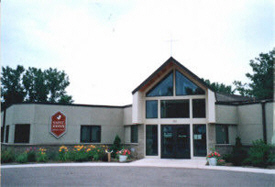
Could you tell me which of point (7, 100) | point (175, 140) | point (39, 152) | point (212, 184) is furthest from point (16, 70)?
point (212, 184)

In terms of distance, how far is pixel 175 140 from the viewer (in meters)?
20.6

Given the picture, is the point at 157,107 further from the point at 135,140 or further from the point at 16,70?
the point at 16,70

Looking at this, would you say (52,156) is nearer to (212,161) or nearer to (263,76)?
(212,161)

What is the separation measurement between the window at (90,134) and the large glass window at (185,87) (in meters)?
7.08

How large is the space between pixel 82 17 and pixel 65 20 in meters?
1.08

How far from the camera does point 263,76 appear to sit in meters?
40.0

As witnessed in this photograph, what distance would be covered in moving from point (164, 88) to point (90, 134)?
22.5ft

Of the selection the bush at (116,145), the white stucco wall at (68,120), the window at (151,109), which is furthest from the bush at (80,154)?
the window at (151,109)

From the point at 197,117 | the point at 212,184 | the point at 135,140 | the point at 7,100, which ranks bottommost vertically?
the point at 212,184

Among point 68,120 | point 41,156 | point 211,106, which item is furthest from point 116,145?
point 211,106

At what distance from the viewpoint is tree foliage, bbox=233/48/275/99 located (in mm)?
38075

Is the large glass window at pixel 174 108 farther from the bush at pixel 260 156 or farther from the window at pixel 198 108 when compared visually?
the bush at pixel 260 156

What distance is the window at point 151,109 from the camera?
2161cm

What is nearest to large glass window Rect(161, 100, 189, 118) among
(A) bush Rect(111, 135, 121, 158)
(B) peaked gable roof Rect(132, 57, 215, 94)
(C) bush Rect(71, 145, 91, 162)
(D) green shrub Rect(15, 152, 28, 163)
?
(B) peaked gable roof Rect(132, 57, 215, 94)
